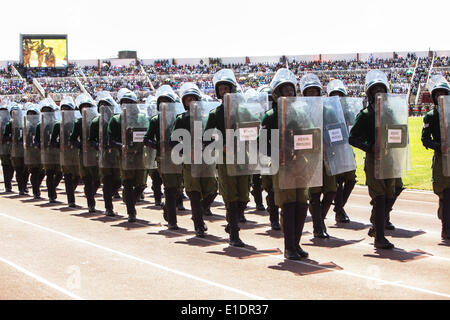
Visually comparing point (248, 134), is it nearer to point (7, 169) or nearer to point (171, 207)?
point (171, 207)

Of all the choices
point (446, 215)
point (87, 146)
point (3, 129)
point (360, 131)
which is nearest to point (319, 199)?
point (360, 131)

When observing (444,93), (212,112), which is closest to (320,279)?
(212,112)

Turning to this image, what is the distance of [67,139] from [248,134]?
684 centimetres

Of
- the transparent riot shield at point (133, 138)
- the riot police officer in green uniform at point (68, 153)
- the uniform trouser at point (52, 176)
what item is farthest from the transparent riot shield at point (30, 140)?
the transparent riot shield at point (133, 138)

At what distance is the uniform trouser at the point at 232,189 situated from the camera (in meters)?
9.33

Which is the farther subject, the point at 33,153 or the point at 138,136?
the point at 33,153

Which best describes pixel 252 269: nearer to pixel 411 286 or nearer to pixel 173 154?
pixel 411 286

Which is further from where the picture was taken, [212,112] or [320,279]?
[212,112]

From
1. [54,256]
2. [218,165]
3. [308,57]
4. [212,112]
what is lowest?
[54,256]

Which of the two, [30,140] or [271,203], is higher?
[30,140]

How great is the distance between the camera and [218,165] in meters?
9.52

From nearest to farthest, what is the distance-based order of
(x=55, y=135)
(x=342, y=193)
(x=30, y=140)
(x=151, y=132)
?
(x=151, y=132), (x=342, y=193), (x=55, y=135), (x=30, y=140)

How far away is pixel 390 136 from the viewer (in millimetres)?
9211

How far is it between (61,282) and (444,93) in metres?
6.17
